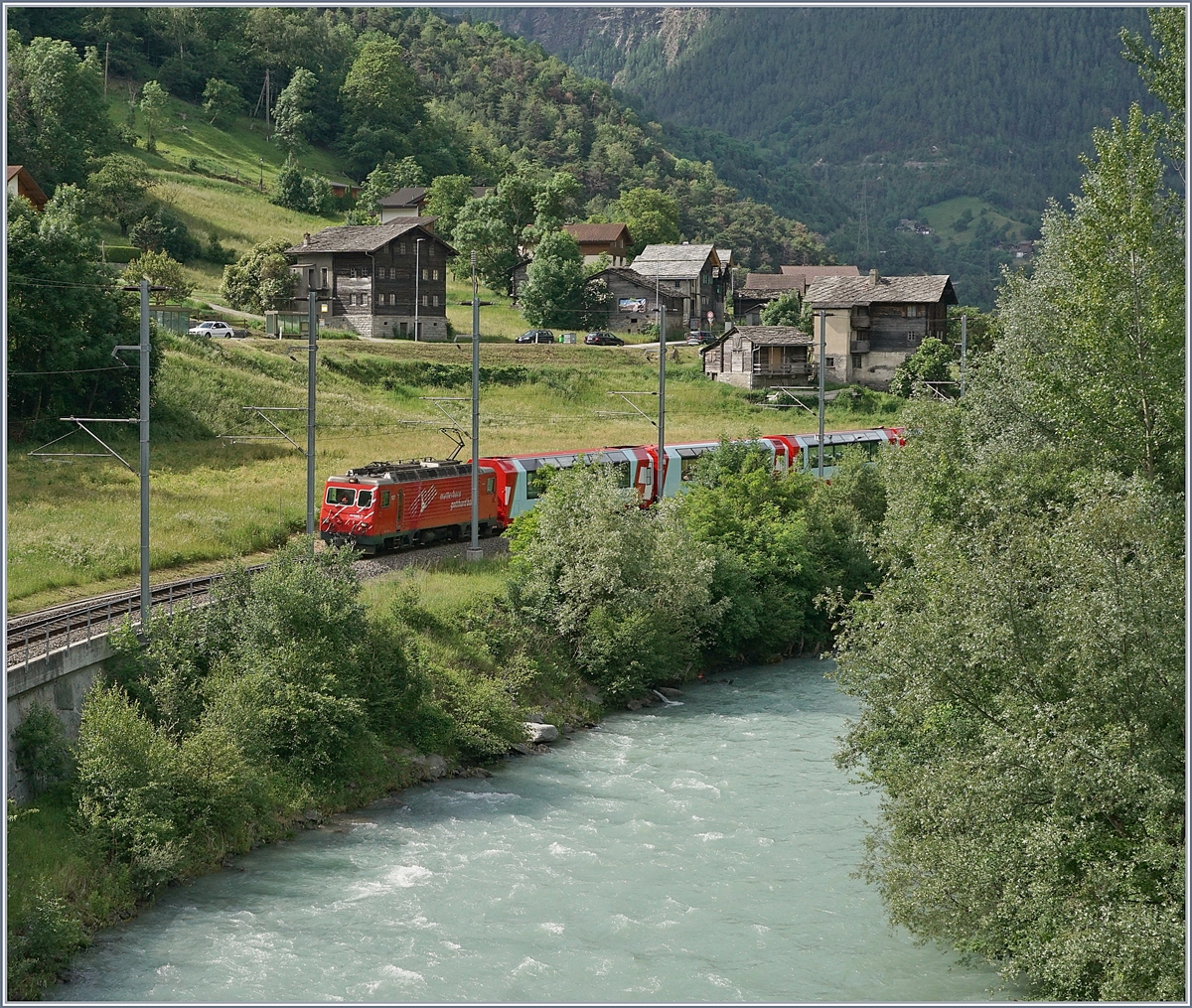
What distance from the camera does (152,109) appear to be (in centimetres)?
12019

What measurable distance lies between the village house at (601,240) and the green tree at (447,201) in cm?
1034

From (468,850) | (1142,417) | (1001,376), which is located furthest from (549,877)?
(1001,376)

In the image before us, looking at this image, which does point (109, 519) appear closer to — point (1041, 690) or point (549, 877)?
point (549, 877)

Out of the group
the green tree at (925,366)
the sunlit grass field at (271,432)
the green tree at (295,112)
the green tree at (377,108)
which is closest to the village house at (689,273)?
the sunlit grass field at (271,432)

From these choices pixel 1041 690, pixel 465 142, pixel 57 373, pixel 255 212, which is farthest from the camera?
pixel 465 142

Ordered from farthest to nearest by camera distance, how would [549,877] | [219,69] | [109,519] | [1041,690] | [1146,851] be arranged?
[219,69], [109,519], [549,877], [1041,690], [1146,851]

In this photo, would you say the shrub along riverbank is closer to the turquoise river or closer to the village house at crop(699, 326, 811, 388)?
the turquoise river

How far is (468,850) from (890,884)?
9.12 metres

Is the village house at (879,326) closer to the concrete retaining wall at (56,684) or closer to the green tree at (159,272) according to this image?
the green tree at (159,272)

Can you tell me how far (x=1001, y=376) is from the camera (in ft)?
117

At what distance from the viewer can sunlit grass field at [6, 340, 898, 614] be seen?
3769cm

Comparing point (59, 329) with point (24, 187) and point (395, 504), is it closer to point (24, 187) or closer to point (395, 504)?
point (395, 504)

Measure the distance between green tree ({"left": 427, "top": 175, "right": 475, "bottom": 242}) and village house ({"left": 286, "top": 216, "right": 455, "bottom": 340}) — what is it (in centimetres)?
2997

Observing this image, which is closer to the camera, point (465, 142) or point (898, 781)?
point (898, 781)
